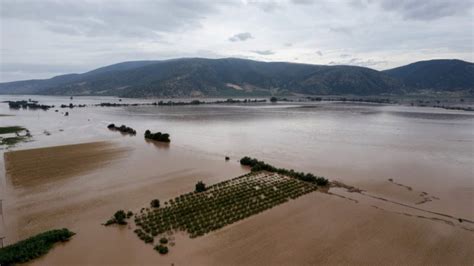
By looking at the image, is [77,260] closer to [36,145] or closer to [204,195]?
[204,195]

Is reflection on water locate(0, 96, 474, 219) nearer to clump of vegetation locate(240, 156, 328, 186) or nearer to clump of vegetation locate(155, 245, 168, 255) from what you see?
clump of vegetation locate(240, 156, 328, 186)

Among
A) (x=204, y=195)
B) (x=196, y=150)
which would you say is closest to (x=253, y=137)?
(x=196, y=150)

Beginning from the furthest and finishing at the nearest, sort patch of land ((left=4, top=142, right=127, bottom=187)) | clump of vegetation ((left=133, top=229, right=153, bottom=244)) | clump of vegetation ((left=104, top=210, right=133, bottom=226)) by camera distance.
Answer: patch of land ((left=4, top=142, right=127, bottom=187)) → clump of vegetation ((left=104, top=210, right=133, bottom=226)) → clump of vegetation ((left=133, top=229, right=153, bottom=244))

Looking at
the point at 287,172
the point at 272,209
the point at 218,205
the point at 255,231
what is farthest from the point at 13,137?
the point at 255,231

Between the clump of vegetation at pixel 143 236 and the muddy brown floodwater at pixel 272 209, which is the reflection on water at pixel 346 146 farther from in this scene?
the clump of vegetation at pixel 143 236

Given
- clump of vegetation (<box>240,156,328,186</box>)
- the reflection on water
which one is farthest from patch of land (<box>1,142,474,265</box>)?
the reflection on water

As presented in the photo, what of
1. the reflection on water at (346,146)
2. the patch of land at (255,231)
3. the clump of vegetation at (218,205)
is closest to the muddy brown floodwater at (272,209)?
the patch of land at (255,231)

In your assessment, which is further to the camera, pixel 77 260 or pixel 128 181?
pixel 128 181
